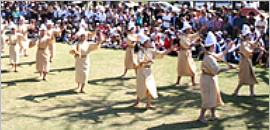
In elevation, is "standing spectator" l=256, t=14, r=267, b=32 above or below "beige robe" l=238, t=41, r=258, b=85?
above

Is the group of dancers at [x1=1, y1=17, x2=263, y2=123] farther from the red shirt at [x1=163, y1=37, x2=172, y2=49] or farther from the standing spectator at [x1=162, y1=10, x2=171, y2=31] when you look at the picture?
the standing spectator at [x1=162, y1=10, x2=171, y2=31]

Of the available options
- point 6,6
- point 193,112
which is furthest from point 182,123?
point 6,6

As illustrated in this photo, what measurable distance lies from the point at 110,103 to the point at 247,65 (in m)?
3.65

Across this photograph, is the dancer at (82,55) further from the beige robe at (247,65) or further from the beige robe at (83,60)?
the beige robe at (247,65)

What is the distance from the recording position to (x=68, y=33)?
61.0 feet

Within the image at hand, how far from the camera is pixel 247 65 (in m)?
10.1

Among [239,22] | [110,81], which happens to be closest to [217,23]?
[239,22]

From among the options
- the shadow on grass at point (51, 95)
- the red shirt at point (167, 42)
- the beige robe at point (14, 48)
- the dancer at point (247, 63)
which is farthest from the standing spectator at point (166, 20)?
the shadow on grass at point (51, 95)

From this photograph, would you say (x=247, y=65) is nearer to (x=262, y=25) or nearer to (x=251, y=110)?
(x=251, y=110)

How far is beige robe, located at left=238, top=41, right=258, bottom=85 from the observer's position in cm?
983

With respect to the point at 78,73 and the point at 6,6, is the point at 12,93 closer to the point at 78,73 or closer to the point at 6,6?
the point at 78,73

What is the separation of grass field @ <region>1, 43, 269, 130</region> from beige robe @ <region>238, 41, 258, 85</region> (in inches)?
17.1

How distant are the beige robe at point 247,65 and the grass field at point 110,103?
435 mm

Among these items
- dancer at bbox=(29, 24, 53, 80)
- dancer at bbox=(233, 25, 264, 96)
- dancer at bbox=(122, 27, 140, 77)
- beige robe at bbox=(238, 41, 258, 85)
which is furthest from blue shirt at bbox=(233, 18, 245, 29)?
dancer at bbox=(29, 24, 53, 80)
